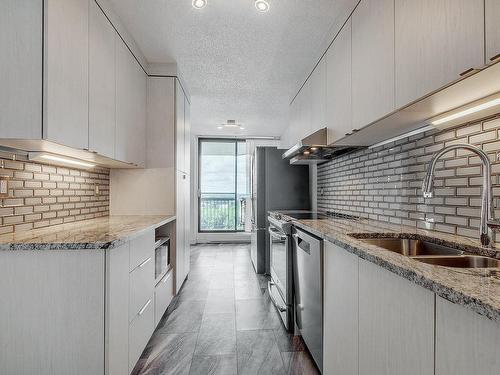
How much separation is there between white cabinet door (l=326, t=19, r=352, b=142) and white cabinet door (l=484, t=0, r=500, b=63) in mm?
997

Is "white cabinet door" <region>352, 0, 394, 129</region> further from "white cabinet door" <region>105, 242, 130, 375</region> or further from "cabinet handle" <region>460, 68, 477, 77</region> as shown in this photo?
"white cabinet door" <region>105, 242, 130, 375</region>

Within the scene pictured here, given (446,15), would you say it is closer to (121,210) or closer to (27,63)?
(27,63)

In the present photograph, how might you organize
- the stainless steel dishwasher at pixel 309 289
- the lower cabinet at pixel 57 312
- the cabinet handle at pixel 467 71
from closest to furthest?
the cabinet handle at pixel 467 71, the lower cabinet at pixel 57 312, the stainless steel dishwasher at pixel 309 289

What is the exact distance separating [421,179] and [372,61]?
2.52 feet

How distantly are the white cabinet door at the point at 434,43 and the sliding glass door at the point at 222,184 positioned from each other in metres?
5.19

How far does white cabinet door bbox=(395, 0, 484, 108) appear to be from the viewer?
932 millimetres

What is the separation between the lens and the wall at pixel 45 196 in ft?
5.17

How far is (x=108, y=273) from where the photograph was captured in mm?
1312

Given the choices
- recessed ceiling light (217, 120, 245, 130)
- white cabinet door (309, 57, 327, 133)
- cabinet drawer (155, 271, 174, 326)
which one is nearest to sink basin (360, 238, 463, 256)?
white cabinet door (309, 57, 327, 133)

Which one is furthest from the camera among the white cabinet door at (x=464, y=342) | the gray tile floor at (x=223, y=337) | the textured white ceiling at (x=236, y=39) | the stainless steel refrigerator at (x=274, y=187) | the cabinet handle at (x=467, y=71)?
the stainless steel refrigerator at (x=274, y=187)

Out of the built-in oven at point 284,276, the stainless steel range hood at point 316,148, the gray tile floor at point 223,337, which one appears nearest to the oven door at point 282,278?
the built-in oven at point 284,276

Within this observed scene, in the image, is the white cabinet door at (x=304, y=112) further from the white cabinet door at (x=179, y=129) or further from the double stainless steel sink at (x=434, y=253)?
the double stainless steel sink at (x=434, y=253)

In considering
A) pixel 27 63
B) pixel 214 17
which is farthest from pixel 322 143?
pixel 27 63

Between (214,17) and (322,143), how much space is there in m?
1.30
